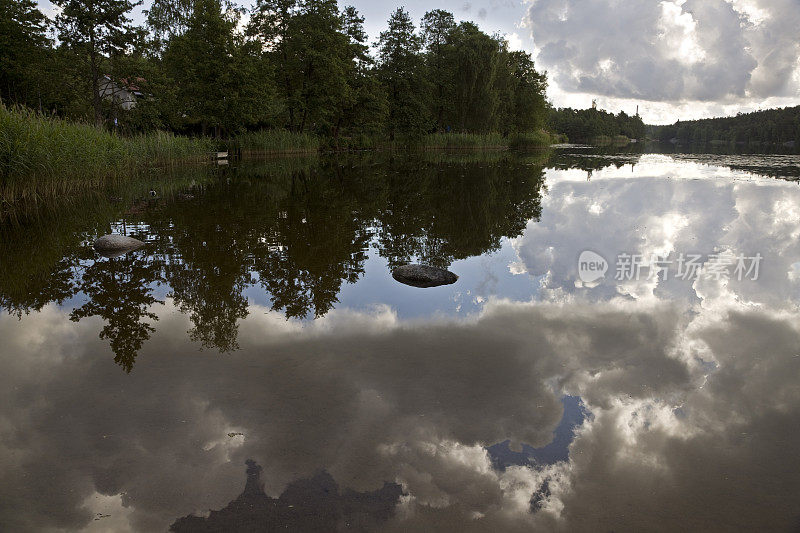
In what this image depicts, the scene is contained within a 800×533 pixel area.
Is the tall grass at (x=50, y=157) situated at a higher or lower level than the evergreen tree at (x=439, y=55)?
lower

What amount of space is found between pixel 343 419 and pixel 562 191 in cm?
1446

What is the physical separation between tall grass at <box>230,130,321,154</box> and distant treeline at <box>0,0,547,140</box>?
3.16ft

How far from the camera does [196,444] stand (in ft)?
10.3

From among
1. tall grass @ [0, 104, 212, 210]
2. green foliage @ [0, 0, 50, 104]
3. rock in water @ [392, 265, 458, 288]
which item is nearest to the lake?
rock in water @ [392, 265, 458, 288]

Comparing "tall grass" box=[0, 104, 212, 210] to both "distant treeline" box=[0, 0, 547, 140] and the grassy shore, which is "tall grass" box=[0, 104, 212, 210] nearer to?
the grassy shore

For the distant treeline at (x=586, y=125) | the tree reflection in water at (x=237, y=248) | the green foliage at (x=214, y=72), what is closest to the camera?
the tree reflection in water at (x=237, y=248)

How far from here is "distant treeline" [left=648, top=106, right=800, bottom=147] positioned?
95.3 metres

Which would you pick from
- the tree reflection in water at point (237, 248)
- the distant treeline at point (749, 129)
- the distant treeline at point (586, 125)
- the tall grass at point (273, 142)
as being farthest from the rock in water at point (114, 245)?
the distant treeline at point (586, 125)

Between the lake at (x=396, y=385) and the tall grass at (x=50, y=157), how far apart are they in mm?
3569

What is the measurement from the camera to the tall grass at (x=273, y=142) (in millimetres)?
33844

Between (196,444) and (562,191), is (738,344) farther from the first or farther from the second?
(562,191)

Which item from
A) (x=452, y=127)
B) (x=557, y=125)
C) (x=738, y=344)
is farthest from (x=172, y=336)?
(x=557, y=125)

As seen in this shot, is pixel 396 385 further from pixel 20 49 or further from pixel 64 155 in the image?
pixel 20 49

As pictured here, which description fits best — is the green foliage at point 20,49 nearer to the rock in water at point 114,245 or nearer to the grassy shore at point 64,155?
the grassy shore at point 64,155
